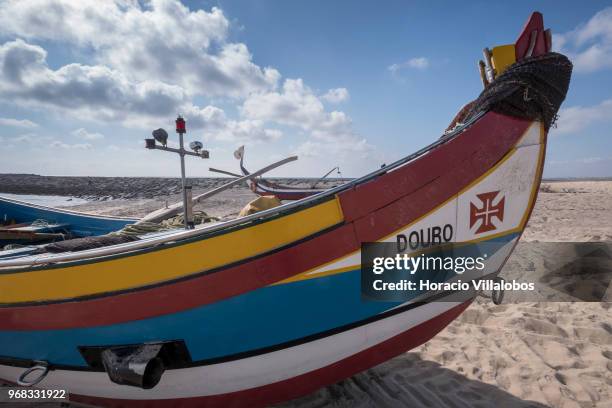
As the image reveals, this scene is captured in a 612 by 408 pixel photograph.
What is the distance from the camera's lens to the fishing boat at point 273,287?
193cm

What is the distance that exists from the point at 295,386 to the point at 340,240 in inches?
46.0

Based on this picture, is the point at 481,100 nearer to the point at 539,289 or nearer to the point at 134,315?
the point at 134,315

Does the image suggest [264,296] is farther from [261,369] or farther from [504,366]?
[504,366]

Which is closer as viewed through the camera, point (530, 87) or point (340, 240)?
point (340, 240)

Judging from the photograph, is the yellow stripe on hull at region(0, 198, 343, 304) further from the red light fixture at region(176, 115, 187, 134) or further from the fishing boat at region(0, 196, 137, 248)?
the fishing boat at region(0, 196, 137, 248)

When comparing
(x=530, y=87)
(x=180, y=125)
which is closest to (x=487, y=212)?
(x=530, y=87)

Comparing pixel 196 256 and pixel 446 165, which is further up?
pixel 446 165

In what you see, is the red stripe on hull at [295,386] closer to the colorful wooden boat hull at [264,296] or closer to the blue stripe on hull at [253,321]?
the colorful wooden boat hull at [264,296]

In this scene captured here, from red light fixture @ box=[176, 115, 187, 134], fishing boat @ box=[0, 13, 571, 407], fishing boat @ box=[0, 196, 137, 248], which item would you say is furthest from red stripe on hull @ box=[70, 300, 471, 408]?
fishing boat @ box=[0, 196, 137, 248]

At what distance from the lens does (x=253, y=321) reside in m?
1.98

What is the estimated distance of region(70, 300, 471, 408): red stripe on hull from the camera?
85.9 inches

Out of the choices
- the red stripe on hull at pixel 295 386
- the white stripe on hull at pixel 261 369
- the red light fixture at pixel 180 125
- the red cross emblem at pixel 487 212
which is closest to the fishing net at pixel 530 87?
the red cross emblem at pixel 487 212

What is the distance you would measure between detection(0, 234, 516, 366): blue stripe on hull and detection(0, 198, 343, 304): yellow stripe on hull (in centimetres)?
26

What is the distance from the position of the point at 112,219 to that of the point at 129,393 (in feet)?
12.8
